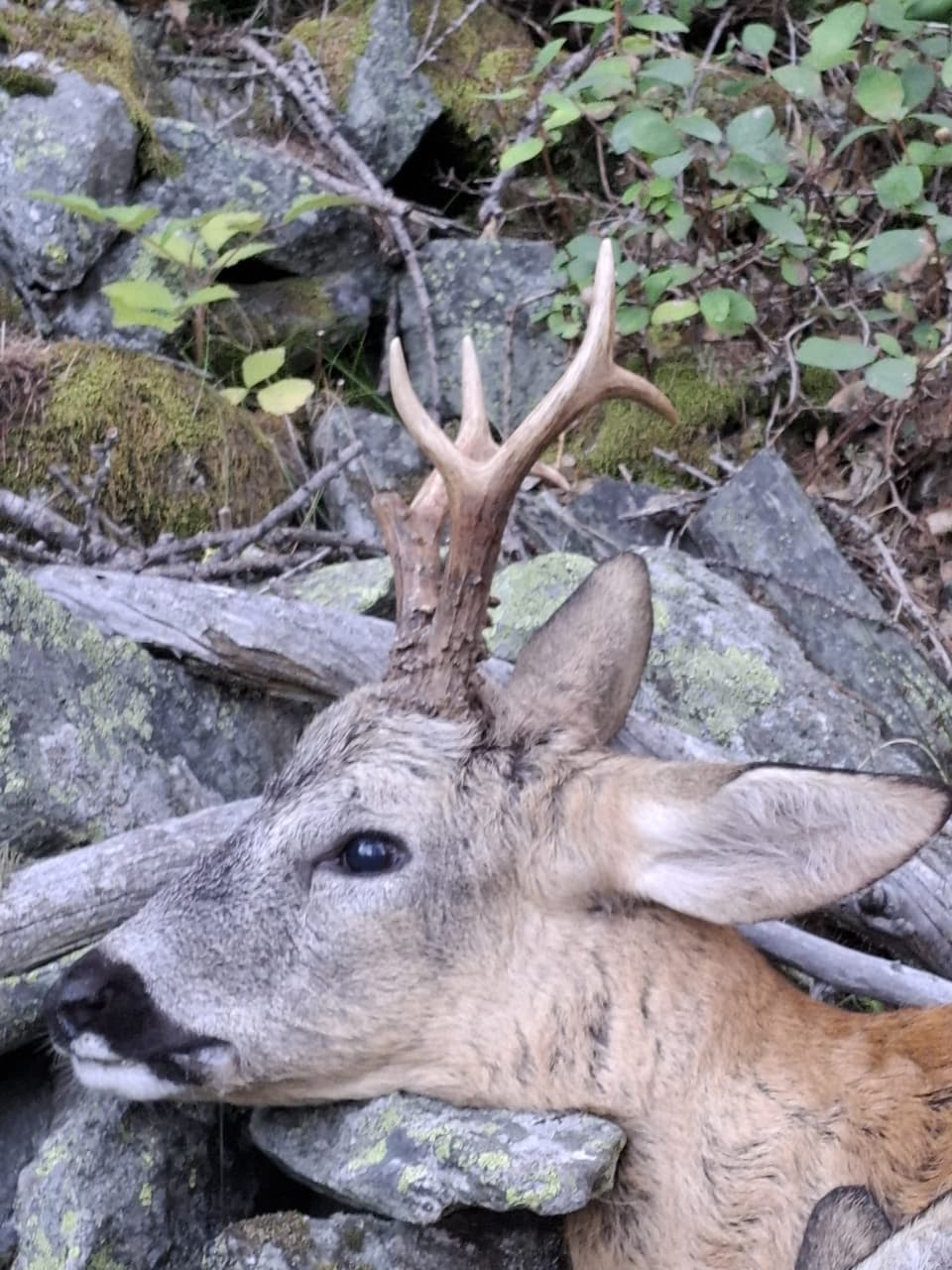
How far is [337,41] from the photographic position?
25.9 ft

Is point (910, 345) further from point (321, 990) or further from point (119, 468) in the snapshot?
point (321, 990)

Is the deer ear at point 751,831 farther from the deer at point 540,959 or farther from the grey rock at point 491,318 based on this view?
the grey rock at point 491,318

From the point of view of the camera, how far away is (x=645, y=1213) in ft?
9.68

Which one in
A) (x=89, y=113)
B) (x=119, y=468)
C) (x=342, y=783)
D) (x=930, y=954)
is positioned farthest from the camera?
(x=89, y=113)

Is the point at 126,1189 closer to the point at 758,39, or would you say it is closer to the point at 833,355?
the point at 833,355

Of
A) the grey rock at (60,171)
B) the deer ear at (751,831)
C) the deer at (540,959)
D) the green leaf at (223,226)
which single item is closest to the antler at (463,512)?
the deer at (540,959)

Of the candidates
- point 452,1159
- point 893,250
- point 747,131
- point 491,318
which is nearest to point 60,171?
point 491,318

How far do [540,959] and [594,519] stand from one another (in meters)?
3.34

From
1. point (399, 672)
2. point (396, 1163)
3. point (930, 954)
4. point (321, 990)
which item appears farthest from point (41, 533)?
point (930, 954)

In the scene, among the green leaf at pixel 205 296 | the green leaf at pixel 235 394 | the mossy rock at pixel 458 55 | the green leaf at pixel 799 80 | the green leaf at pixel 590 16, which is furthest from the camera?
the mossy rock at pixel 458 55

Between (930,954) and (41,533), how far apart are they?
3318mm

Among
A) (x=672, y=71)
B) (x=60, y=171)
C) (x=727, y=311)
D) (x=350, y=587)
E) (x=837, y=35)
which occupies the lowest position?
(x=350, y=587)

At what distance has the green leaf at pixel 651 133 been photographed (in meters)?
5.73

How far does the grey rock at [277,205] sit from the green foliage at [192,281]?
0.43 m
